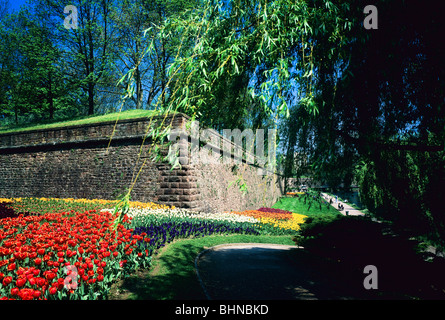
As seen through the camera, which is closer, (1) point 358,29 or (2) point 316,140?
(1) point 358,29

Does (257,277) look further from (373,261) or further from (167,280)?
(373,261)

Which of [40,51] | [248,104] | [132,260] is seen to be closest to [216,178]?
[132,260]

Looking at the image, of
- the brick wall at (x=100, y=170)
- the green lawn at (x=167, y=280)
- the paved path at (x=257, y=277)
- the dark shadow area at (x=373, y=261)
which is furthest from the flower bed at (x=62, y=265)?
the brick wall at (x=100, y=170)

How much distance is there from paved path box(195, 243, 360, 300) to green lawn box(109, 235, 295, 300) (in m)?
0.24

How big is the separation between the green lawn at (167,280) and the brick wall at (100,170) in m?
4.55

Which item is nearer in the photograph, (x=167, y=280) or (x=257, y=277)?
(x=167, y=280)

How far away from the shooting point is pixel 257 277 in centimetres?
545

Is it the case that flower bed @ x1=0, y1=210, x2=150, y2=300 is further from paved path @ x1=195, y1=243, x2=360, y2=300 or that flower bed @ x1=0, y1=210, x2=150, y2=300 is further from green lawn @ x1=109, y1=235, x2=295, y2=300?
paved path @ x1=195, y1=243, x2=360, y2=300

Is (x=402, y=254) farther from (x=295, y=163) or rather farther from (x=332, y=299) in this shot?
(x=295, y=163)

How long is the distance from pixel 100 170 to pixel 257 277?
10.3 m

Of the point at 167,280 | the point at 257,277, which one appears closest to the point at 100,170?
the point at 167,280

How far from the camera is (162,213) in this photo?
9938 millimetres

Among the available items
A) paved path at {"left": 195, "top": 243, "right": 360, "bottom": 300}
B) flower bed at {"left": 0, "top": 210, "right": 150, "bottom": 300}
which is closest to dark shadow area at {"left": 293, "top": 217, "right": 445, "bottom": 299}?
paved path at {"left": 195, "top": 243, "right": 360, "bottom": 300}

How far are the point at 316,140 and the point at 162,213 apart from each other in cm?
747
